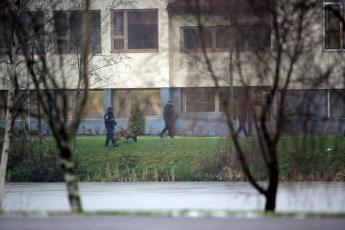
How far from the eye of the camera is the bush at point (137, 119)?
48.0 m

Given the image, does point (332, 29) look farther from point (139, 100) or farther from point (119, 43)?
point (139, 100)

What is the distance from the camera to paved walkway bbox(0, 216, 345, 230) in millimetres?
14375

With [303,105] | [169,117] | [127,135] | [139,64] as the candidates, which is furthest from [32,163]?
[303,105]

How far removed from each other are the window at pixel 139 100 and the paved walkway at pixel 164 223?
120ft

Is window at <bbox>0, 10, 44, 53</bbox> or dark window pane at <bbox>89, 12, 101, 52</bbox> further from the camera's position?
dark window pane at <bbox>89, 12, 101, 52</bbox>

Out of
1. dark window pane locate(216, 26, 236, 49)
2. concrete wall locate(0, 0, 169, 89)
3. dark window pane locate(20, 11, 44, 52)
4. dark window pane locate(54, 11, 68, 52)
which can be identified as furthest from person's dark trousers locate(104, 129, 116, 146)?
dark window pane locate(20, 11, 44, 52)

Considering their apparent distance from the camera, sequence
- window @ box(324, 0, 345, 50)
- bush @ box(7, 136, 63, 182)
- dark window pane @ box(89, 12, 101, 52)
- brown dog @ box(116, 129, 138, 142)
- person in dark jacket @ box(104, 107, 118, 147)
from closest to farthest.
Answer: window @ box(324, 0, 345, 50) → bush @ box(7, 136, 63, 182) → dark window pane @ box(89, 12, 101, 52) → person in dark jacket @ box(104, 107, 118, 147) → brown dog @ box(116, 129, 138, 142)

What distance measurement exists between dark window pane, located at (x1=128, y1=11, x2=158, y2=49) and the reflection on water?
45.1 feet

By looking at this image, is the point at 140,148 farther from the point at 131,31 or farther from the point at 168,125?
the point at 131,31

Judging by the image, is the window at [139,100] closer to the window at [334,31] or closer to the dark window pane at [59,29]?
the window at [334,31]

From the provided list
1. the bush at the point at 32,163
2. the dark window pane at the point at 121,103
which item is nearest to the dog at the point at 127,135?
the bush at the point at 32,163

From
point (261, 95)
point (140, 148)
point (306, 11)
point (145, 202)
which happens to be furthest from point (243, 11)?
point (140, 148)

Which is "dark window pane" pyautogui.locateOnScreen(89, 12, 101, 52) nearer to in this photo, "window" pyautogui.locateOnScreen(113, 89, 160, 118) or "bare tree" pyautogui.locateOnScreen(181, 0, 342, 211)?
"window" pyautogui.locateOnScreen(113, 89, 160, 118)

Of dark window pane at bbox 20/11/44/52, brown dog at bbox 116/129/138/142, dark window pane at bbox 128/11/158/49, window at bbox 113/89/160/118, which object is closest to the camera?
dark window pane at bbox 20/11/44/52
